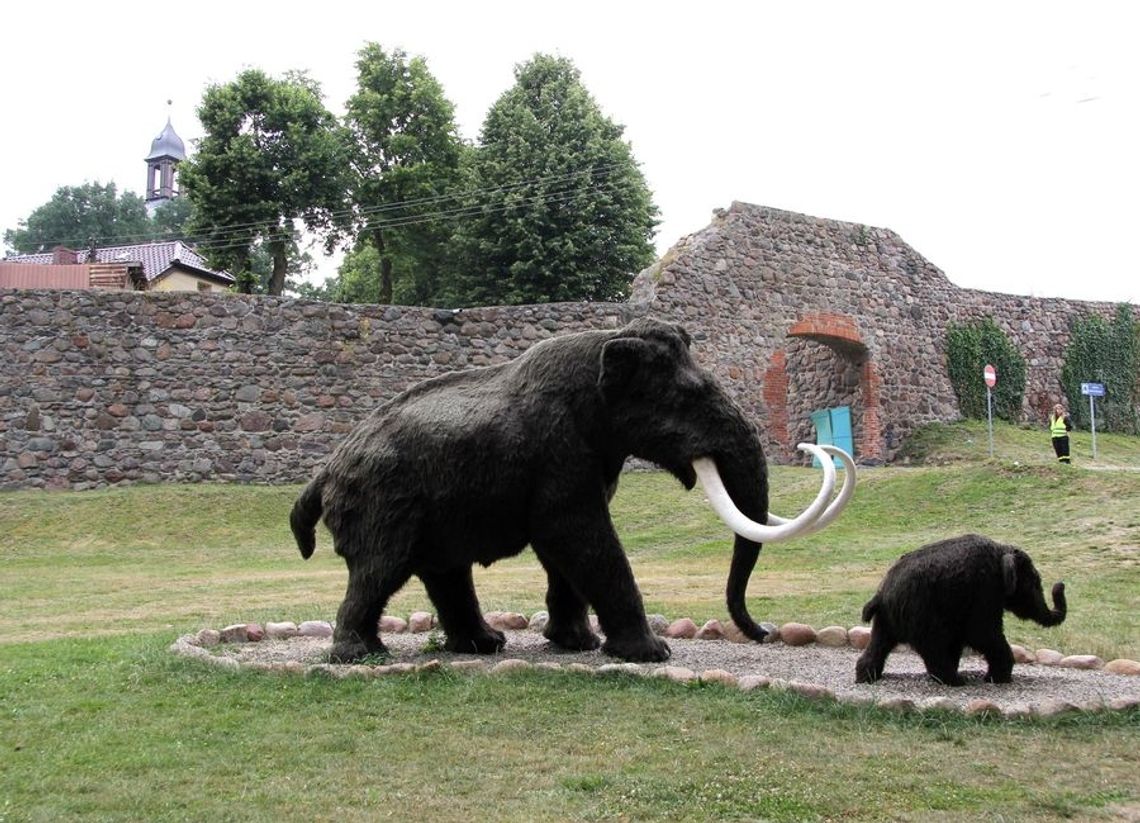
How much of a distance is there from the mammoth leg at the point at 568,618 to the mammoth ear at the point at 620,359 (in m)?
1.40

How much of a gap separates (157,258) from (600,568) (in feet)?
131

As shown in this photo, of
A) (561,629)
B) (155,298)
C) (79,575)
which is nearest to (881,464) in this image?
(155,298)

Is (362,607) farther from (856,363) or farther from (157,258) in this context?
(157,258)

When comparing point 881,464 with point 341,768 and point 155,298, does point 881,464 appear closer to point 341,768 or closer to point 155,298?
point 155,298

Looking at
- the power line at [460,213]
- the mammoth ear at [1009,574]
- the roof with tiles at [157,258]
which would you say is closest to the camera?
the mammoth ear at [1009,574]

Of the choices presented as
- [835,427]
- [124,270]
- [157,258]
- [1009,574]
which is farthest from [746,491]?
[157,258]

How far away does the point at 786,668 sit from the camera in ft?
21.5

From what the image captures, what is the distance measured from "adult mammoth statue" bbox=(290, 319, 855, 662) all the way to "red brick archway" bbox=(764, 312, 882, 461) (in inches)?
658

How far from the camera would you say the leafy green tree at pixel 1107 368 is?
28.0m

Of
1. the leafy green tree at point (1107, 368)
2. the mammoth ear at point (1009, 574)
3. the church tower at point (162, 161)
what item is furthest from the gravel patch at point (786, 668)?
the church tower at point (162, 161)

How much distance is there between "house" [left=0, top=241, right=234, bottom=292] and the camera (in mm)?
31562

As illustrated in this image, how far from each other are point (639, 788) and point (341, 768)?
1218 mm

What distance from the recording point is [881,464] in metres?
24.3

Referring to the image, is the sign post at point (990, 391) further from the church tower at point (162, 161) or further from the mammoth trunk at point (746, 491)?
the church tower at point (162, 161)
